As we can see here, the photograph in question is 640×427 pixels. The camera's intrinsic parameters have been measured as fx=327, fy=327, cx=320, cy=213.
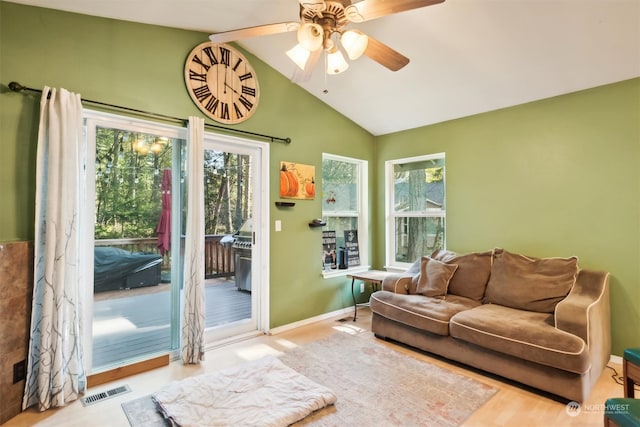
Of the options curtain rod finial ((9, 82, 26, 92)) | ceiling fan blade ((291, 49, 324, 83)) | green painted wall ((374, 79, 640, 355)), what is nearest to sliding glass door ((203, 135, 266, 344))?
ceiling fan blade ((291, 49, 324, 83))

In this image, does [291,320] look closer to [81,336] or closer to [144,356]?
[144,356]

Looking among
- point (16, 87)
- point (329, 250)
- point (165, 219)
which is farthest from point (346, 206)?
point (16, 87)

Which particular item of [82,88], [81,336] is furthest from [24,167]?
[81,336]

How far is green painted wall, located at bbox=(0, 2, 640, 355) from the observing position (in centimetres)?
226

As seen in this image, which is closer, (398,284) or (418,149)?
(398,284)

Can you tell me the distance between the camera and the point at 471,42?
2.73 meters

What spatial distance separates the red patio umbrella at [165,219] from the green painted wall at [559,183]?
3.10 m

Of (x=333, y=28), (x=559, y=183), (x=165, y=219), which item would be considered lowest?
(x=165, y=219)

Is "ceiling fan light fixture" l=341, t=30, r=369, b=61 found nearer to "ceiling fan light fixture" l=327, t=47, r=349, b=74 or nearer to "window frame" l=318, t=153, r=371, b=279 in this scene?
"ceiling fan light fixture" l=327, t=47, r=349, b=74

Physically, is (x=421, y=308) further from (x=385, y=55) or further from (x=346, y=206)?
(x=385, y=55)

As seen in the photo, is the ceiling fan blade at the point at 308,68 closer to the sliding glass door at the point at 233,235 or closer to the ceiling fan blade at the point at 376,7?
the ceiling fan blade at the point at 376,7

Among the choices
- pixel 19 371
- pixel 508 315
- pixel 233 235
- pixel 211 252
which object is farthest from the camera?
pixel 233 235

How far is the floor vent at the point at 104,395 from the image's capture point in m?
2.29

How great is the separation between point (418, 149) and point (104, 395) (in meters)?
4.05
